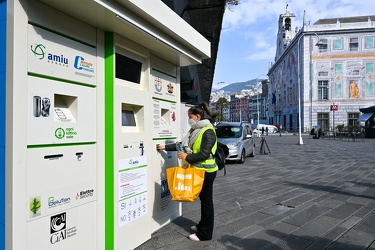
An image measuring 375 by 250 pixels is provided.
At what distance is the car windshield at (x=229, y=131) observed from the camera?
12.6m

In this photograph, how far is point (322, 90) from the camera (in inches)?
1937

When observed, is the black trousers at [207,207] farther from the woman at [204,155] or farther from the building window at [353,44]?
the building window at [353,44]

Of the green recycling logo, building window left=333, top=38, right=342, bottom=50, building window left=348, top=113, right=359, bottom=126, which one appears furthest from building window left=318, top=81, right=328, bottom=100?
the green recycling logo

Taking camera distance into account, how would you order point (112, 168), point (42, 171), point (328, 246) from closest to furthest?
point (42, 171) < point (112, 168) < point (328, 246)

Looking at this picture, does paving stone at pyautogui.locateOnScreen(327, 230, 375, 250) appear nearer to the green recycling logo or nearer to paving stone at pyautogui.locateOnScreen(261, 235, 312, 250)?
paving stone at pyautogui.locateOnScreen(261, 235, 312, 250)

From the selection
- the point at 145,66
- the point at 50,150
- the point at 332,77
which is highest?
the point at 332,77

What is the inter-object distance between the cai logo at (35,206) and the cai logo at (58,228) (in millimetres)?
198

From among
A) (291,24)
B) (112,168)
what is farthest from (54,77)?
(291,24)

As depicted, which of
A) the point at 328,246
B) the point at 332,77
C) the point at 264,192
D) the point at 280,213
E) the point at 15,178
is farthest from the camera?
the point at 332,77

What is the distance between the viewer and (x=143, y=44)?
3.73 metres

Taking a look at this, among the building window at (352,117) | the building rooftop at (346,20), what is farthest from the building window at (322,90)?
the building rooftop at (346,20)

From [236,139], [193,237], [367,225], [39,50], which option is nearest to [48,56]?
[39,50]

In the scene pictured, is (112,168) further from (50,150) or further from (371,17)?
(371,17)

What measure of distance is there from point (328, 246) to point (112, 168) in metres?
2.90
